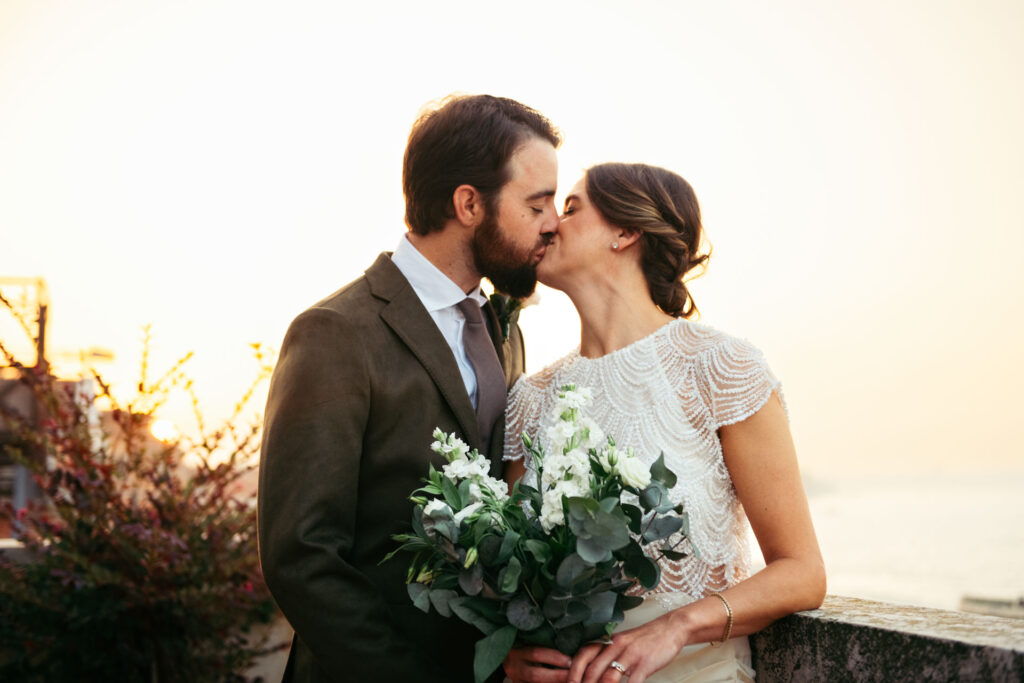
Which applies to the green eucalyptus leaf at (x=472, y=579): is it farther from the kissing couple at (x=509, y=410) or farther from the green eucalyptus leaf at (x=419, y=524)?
the kissing couple at (x=509, y=410)

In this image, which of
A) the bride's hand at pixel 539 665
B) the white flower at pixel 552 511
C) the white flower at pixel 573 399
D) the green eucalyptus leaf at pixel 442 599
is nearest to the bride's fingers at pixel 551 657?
the bride's hand at pixel 539 665

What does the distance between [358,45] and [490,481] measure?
754 centimetres

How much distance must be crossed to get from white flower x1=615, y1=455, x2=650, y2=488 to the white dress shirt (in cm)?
107

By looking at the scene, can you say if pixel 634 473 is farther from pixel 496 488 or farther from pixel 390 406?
pixel 390 406

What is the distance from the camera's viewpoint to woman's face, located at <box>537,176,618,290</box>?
3.01 m

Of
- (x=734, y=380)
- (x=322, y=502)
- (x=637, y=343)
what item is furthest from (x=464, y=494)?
(x=637, y=343)

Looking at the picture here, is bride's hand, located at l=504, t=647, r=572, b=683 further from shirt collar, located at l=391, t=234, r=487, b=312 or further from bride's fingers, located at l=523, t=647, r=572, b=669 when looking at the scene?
shirt collar, located at l=391, t=234, r=487, b=312

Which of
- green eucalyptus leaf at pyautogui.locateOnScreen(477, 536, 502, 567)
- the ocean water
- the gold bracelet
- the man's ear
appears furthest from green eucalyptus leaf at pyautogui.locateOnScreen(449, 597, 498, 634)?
the ocean water

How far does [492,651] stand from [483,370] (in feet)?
3.78

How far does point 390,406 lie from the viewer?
2586 mm

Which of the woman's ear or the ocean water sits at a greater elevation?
the woman's ear

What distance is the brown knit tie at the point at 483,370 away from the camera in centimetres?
288

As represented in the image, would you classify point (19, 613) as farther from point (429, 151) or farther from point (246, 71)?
point (246, 71)

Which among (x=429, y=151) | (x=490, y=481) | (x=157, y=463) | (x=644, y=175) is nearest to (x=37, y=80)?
(x=157, y=463)
